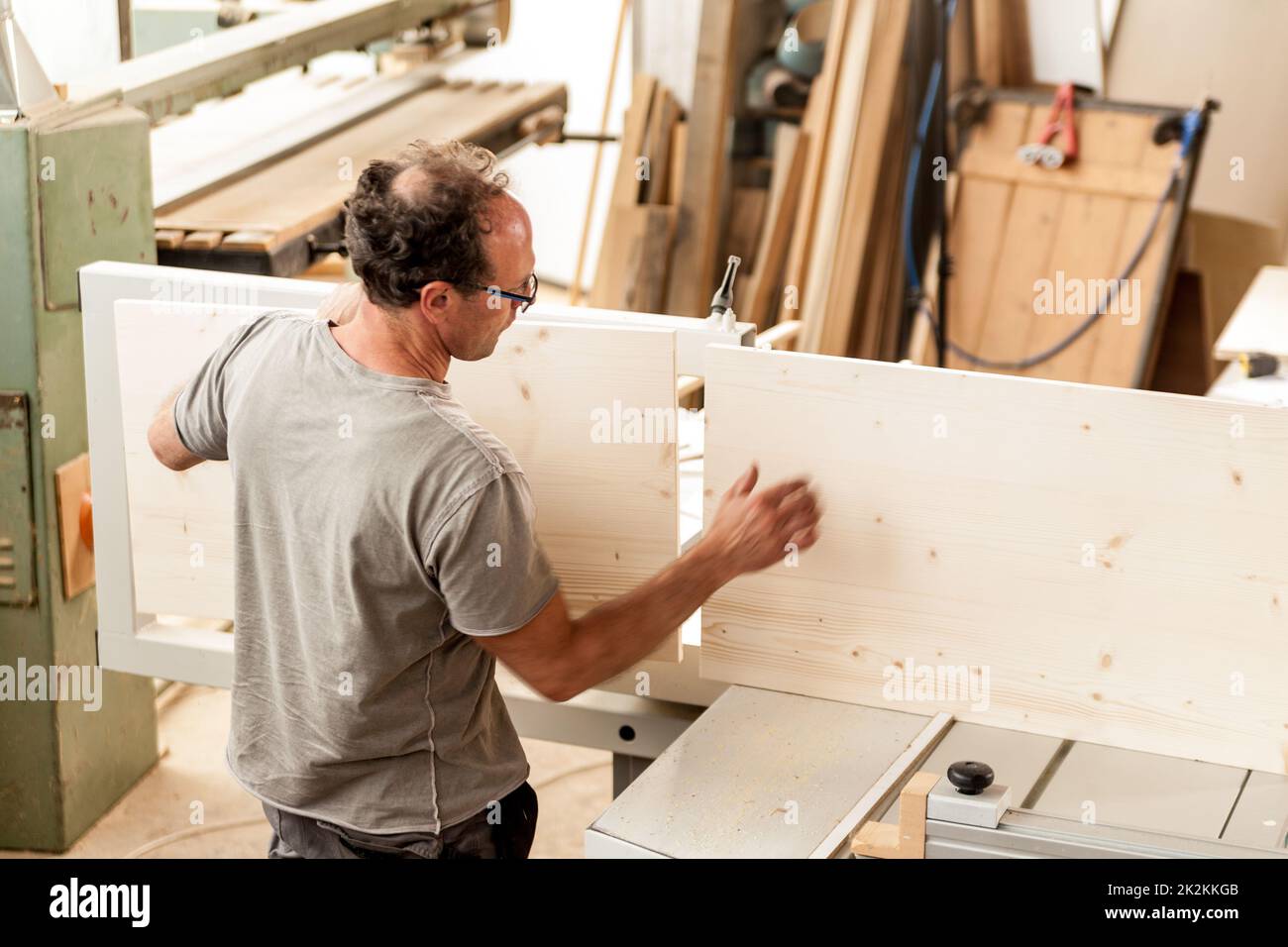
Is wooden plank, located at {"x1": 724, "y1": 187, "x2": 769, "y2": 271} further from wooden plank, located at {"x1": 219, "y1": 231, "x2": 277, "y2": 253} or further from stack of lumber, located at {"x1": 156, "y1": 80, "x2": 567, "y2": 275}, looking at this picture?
wooden plank, located at {"x1": 219, "y1": 231, "x2": 277, "y2": 253}

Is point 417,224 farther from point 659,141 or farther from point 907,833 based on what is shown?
point 659,141

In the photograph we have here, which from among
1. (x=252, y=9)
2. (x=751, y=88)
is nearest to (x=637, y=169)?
(x=751, y=88)

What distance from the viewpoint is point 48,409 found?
9.38 ft

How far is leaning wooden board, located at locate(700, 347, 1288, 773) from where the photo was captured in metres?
1.70

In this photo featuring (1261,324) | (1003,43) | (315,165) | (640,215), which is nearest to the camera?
(315,165)

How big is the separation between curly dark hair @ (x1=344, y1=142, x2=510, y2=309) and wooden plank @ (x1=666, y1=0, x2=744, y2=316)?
354 centimetres

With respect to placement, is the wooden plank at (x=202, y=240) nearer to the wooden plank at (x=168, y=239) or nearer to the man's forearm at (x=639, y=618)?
the wooden plank at (x=168, y=239)

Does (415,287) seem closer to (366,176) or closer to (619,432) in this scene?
(366,176)

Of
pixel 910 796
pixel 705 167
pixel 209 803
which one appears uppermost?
pixel 705 167

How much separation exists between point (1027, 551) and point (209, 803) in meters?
2.24

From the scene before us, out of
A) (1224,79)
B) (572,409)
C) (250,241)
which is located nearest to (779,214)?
(1224,79)

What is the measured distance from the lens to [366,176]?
62.8 inches

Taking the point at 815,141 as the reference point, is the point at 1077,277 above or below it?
below

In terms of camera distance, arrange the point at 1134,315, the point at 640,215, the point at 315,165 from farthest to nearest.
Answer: the point at 640,215, the point at 1134,315, the point at 315,165
